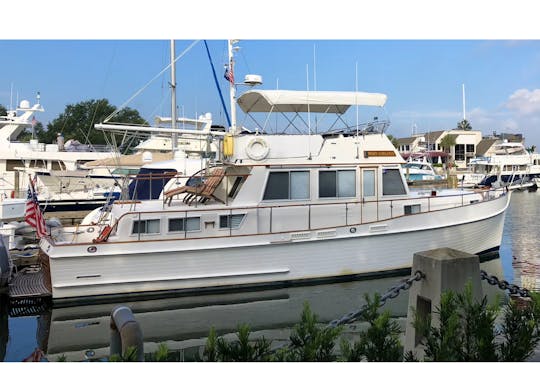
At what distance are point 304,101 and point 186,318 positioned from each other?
590 cm

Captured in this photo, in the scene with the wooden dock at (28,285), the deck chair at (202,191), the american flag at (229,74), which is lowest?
the wooden dock at (28,285)

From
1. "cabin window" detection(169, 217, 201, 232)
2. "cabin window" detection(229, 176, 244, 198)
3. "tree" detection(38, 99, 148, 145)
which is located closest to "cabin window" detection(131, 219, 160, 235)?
"cabin window" detection(169, 217, 201, 232)

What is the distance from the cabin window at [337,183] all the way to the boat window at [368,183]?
271 millimetres

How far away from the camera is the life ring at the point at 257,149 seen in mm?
11234

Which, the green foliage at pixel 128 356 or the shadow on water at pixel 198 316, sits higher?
the green foliage at pixel 128 356

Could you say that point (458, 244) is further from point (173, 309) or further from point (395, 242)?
point (173, 309)

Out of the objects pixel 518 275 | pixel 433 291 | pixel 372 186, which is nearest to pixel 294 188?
pixel 372 186

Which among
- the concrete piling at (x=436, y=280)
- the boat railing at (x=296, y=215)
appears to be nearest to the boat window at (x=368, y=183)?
the boat railing at (x=296, y=215)

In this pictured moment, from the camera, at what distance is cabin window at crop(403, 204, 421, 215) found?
12.1m

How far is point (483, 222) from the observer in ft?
41.9

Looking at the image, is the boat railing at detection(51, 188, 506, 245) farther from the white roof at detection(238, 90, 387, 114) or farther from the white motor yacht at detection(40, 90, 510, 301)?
the white roof at detection(238, 90, 387, 114)

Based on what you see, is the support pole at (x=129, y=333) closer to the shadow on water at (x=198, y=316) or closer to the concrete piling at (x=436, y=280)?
the concrete piling at (x=436, y=280)

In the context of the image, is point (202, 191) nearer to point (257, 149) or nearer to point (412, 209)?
point (257, 149)

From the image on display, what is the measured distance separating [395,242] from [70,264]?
24.4 feet
